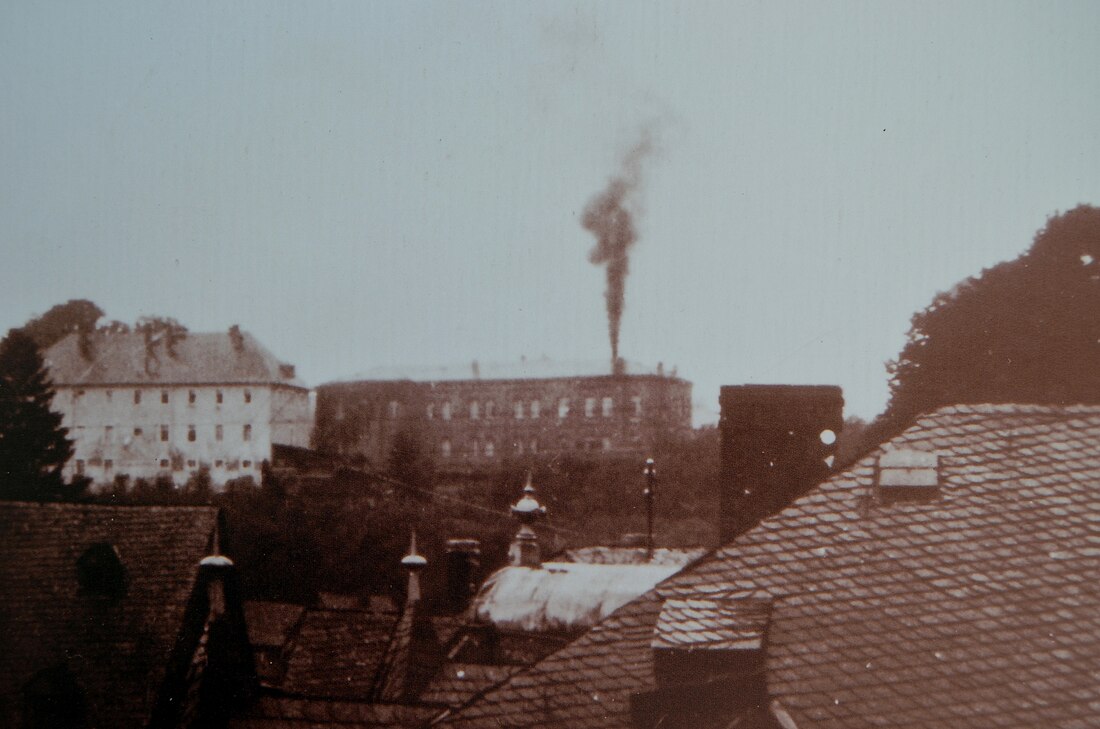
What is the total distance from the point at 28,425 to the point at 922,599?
47071 millimetres

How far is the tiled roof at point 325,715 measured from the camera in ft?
49.8

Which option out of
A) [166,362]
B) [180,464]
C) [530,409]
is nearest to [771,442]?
[530,409]

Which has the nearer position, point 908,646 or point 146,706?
point 908,646

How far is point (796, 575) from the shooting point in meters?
10.3

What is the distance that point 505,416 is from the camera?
7206 cm

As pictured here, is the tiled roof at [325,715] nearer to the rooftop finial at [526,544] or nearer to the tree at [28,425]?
the rooftop finial at [526,544]

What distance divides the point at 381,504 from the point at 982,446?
138ft

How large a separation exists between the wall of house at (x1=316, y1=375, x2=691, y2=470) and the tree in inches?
804

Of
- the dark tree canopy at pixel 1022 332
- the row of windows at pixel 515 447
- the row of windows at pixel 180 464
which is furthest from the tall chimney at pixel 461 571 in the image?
the row of windows at pixel 180 464

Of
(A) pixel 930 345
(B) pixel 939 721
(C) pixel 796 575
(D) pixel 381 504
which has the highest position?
(A) pixel 930 345

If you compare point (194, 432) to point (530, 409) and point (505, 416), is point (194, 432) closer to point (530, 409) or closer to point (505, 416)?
point (505, 416)

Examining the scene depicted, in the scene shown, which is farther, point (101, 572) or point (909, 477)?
point (101, 572)

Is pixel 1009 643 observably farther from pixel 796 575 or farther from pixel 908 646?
pixel 796 575

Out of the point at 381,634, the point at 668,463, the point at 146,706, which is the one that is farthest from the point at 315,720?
the point at 668,463
